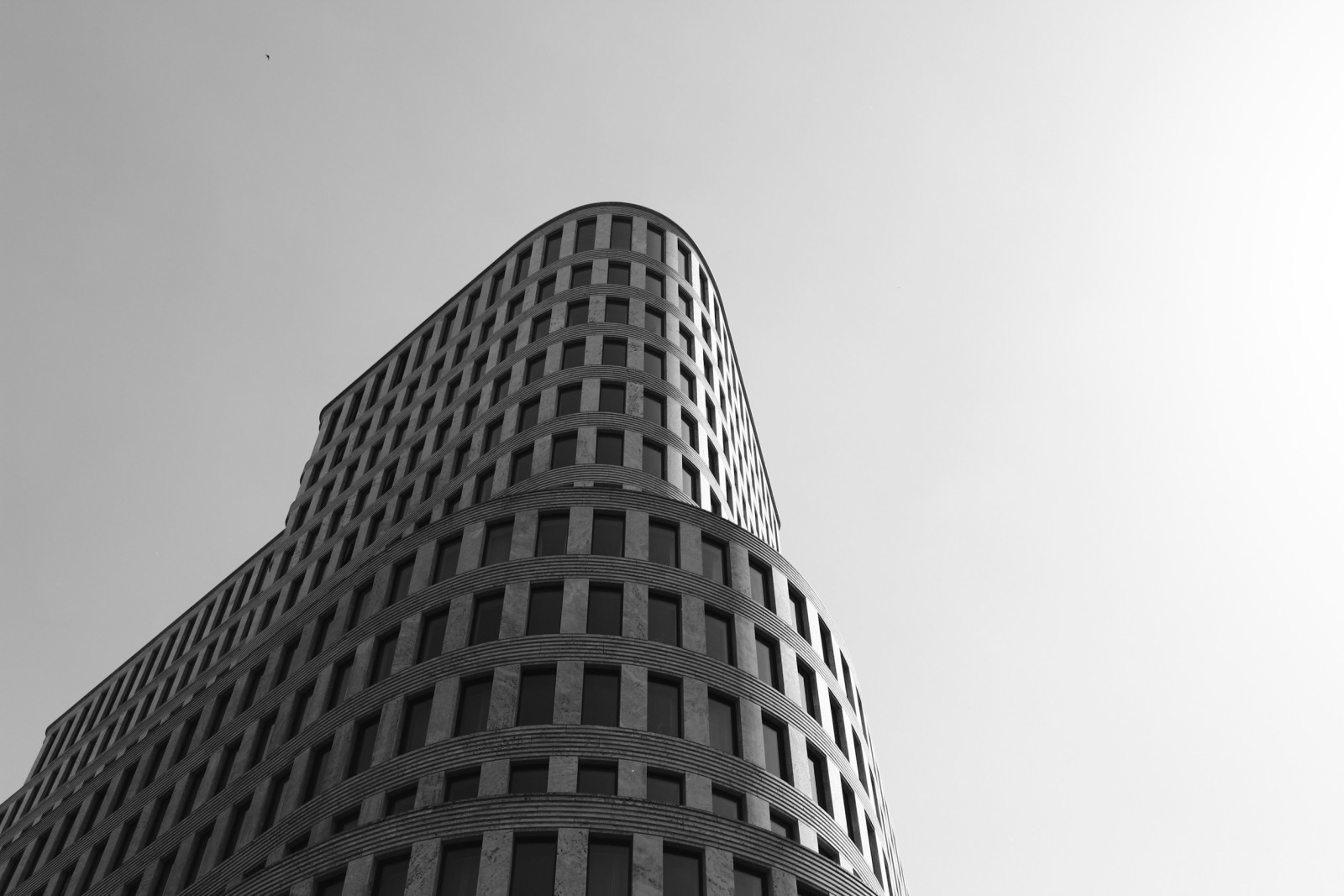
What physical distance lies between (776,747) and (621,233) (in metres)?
36.4

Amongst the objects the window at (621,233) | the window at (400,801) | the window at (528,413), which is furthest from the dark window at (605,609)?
the window at (621,233)

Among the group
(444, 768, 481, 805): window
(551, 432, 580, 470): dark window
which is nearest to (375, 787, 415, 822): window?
(444, 768, 481, 805): window

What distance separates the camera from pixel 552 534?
46281 mm

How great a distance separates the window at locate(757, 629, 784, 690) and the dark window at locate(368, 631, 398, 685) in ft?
44.8

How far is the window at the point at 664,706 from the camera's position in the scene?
39531mm

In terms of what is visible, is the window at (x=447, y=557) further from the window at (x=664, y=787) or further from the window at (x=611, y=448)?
the window at (x=664, y=787)

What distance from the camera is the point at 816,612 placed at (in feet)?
163

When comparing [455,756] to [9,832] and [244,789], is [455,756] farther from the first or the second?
[9,832]

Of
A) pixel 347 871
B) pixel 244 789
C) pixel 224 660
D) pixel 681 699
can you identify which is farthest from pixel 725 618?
pixel 224 660

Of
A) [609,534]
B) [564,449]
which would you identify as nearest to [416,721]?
[609,534]

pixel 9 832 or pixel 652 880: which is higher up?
pixel 9 832

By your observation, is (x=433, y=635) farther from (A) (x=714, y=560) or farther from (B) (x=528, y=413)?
(B) (x=528, y=413)

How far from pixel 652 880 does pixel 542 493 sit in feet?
58.7

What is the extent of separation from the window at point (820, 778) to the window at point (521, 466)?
18856 mm
